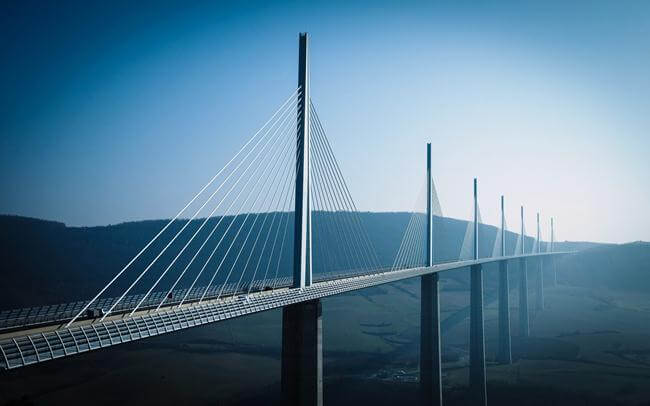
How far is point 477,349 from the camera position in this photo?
3378 cm

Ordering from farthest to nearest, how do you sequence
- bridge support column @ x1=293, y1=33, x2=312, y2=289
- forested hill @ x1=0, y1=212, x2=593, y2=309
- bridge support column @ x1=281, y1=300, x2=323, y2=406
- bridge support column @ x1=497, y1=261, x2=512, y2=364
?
forested hill @ x1=0, y1=212, x2=593, y2=309 < bridge support column @ x1=497, y1=261, x2=512, y2=364 < bridge support column @ x1=293, y1=33, x2=312, y2=289 < bridge support column @ x1=281, y1=300, x2=323, y2=406

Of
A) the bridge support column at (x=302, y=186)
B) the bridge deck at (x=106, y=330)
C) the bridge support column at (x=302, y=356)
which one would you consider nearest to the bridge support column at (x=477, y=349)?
the bridge support column at (x=302, y=356)

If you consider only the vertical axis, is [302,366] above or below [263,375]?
above

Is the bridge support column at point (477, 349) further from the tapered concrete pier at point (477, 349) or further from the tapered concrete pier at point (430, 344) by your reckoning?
the tapered concrete pier at point (430, 344)

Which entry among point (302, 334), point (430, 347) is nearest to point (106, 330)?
point (302, 334)

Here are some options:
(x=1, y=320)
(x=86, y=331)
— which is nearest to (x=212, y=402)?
(x=1, y=320)

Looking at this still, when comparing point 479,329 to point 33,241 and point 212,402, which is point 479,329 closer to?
point 212,402

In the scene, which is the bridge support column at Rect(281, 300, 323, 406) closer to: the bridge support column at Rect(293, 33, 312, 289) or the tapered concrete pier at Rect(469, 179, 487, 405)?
the bridge support column at Rect(293, 33, 312, 289)

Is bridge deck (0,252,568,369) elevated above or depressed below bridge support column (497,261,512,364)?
above

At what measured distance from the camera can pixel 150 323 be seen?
29.4ft

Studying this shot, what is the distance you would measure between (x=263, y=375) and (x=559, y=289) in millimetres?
78875

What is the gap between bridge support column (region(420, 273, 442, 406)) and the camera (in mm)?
26250

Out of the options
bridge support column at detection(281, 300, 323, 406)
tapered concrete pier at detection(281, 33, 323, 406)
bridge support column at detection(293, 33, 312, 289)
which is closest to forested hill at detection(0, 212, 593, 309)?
bridge support column at detection(293, 33, 312, 289)

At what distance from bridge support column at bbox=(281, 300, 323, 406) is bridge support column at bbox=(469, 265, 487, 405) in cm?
2078
